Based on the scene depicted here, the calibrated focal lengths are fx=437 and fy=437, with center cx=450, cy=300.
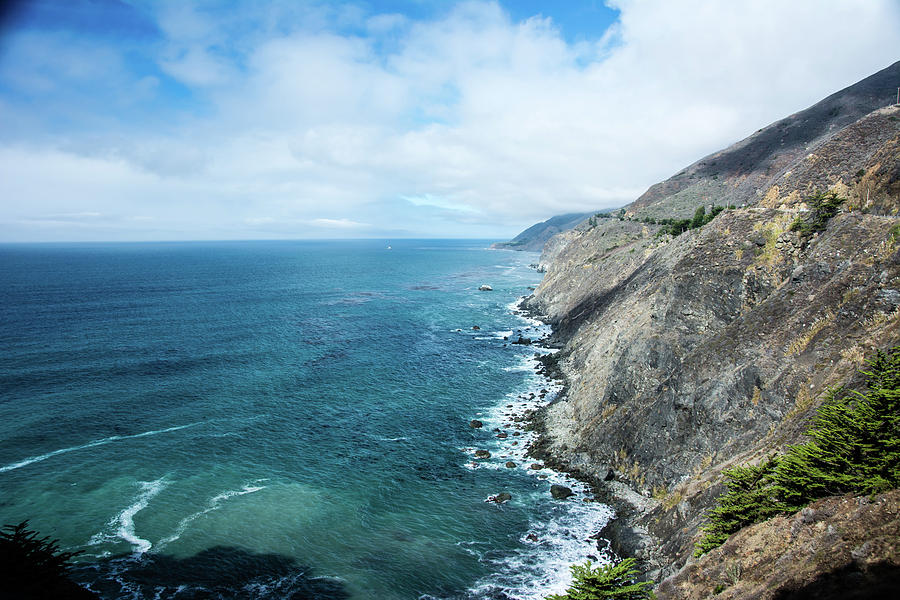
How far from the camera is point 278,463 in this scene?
48.8 meters

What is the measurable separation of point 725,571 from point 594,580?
603cm

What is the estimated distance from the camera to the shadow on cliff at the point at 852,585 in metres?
13.2

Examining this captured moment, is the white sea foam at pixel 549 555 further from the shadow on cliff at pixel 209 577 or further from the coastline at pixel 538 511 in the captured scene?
the shadow on cliff at pixel 209 577

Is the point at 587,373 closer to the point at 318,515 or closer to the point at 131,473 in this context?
the point at 318,515

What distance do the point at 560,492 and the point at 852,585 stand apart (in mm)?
29565

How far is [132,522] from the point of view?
39.3m

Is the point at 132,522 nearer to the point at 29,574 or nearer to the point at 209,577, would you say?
the point at 209,577

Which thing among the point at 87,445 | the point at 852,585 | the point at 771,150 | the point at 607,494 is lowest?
the point at 607,494

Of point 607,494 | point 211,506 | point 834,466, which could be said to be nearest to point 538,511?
point 607,494

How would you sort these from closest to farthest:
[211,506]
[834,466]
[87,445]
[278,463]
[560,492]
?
[834,466] < [211,506] < [560,492] < [278,463] < [87,445]

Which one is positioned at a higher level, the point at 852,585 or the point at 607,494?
the point at 852,585

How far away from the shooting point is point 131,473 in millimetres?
46500

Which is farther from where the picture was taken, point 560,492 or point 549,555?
point 560,492

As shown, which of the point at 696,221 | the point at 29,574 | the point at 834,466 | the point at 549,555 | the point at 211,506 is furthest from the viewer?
the point at 696,221
